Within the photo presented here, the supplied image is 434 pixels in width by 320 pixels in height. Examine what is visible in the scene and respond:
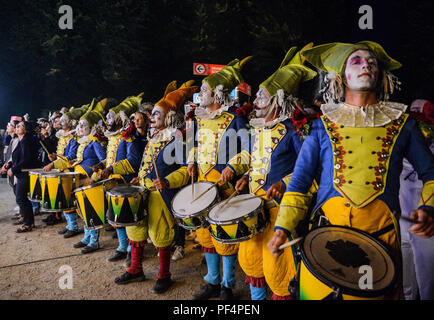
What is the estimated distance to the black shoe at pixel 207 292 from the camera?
134 inches

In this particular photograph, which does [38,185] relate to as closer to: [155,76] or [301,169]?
[301,169]

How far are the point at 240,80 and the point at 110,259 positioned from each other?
3.41 meters

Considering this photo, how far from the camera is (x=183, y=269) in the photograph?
4.32 metres

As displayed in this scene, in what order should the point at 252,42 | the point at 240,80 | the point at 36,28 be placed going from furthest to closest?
the point at 252,42 → the point at 36,28 → the point at 240,80

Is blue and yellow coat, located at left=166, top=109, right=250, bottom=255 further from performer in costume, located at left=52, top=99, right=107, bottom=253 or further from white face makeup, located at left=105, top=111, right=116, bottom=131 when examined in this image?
performer in costume, located at left=52, top=99, right=107, bottom=253

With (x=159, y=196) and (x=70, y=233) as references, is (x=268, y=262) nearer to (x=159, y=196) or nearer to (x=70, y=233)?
(x=159, y=196)

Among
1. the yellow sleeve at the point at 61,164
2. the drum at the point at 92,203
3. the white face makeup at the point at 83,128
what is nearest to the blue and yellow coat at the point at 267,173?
the drum at the point at 92,203

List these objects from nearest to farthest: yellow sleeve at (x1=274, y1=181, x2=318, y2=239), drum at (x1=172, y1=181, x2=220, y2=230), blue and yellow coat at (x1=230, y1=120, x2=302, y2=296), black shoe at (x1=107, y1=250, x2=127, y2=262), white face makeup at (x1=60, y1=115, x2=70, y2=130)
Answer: yellow sleeve at (x1=274, y1=181, x2=318, y2=239) → blue and yellow coat at (x1=230, y1=120, x2=302, y2=296) → drum at (x1=172, y1=181, x2=220, y2=230) → black shoe at (x1=107, y1=250, x2=127, y2=262) → white face makeup at (x1=60, y1=115, x2=70, y2=130)

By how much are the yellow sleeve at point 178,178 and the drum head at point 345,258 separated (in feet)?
7.44

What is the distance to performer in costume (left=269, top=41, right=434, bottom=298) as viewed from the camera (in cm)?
176

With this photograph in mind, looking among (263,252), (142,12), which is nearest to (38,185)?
(263,252)

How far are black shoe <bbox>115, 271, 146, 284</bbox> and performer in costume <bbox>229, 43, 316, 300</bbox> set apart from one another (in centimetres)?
175

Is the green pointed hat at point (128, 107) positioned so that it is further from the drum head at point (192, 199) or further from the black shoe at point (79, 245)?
the drum head at point (192, 199)

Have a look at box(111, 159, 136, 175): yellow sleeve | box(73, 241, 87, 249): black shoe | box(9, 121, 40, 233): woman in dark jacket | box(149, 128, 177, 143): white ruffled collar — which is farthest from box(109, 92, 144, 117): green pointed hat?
box(73, 241, 87, 249): black shoe
